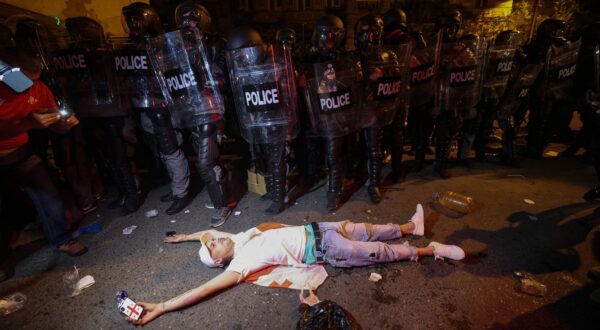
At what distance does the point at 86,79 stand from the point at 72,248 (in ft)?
6.66

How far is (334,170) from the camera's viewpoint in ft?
12.3

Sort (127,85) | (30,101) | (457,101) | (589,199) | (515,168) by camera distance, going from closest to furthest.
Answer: (30,101)
(127,85)
(589,199)
(457,101)
(515,168)

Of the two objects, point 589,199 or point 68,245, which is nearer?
point 68,245

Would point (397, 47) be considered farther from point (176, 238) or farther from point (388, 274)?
point (176, 238)

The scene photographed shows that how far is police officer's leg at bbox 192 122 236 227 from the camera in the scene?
3451 mm

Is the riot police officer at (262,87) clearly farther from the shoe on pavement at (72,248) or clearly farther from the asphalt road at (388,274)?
the shoe on pavement at (72,248)

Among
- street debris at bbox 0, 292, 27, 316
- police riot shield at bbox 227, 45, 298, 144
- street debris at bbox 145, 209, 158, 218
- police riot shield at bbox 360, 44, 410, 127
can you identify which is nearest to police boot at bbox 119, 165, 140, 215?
street debris at bbox 145, 209, 158, 218

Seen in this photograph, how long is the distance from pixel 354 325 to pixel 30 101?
355 cm

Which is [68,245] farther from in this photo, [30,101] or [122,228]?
[30,101]

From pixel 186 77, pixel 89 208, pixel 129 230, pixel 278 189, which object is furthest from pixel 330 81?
pixel 89 208

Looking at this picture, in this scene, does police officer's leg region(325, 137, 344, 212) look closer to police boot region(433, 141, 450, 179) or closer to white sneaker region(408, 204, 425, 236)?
white sneaker region(408, 204, 425, 236)

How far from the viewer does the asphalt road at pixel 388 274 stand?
2229 mm

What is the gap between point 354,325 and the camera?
6.64ft

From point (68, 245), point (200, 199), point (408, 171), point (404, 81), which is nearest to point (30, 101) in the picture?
point (68, 245)
